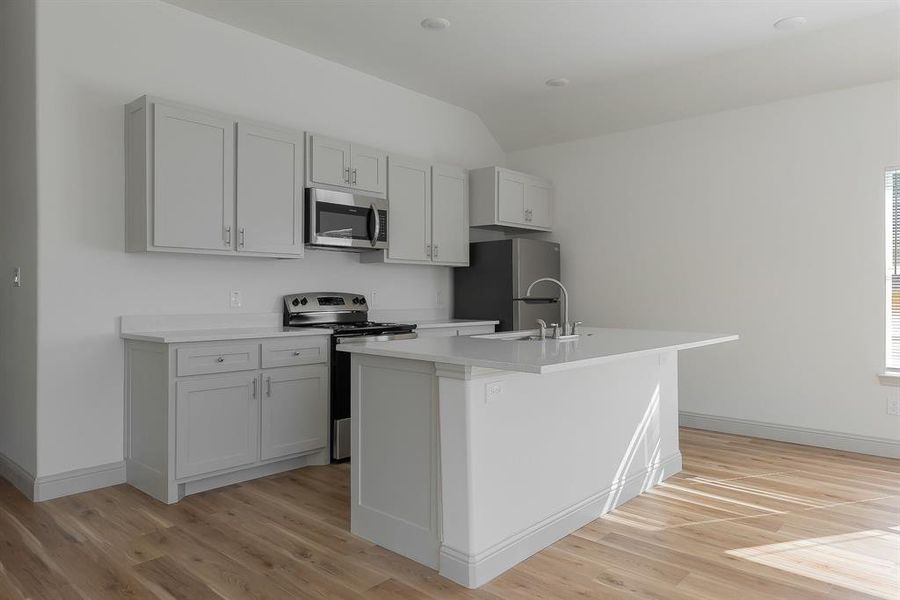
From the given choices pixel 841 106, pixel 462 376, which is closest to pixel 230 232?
pixel 462 376

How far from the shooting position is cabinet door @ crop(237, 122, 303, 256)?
3840 millimetres

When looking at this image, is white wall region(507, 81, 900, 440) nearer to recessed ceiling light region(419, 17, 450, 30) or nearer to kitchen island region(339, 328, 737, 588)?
kitchen island region(339, 328, 737, 588)

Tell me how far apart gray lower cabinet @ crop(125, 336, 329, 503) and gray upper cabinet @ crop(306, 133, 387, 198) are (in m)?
1.15

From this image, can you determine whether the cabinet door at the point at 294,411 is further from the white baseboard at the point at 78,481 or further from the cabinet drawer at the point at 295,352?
the white baseboard at the point at 78,481

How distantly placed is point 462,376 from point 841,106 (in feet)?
12.5

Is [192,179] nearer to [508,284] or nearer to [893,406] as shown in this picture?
[508,284]

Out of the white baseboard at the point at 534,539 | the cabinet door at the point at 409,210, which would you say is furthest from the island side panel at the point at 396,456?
the cabinet door at the point at 409,210

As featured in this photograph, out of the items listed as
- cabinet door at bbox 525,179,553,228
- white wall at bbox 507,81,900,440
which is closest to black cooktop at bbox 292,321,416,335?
cabinet door at bbox 525,179,553,228

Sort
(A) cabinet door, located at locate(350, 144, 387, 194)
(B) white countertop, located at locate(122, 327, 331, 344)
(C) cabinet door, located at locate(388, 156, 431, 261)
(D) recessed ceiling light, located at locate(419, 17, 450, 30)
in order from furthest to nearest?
(C) cabinet door, located at locate(388, 156, 431, 261) → (A) cabinet door, located at locate(350, 144, 387, 194) → (D) recessed ceiling light, located at locate(419, 17, 450, 30) → (B) white countertop, located at locate(122, 327, 331, 344)

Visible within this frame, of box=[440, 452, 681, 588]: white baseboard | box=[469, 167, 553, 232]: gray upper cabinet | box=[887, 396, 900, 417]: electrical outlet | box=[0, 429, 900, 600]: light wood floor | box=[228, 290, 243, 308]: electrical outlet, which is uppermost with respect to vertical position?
box=[469, 167, 553, 232]: gray upper cabinet

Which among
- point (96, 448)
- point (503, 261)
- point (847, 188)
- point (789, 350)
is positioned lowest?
point (96, 448)

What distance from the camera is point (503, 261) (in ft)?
17.7

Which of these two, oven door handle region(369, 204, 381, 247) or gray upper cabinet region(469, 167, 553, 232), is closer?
oven door handle region(369, 204, 381, 247)

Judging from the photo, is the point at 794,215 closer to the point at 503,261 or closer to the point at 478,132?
the point at 503,261
